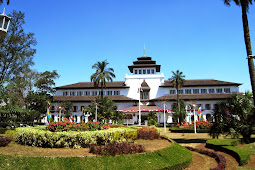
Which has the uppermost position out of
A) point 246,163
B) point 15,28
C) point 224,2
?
point 15,28

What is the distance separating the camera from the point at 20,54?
2977 cm

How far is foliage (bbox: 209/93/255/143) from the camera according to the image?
60.0ft

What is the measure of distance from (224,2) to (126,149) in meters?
15.1

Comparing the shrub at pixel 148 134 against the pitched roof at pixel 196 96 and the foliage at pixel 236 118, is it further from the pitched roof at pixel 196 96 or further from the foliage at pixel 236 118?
the pitched roof at pixel 196 96

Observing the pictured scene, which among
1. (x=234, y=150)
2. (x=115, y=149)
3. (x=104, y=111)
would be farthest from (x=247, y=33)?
(x=104, y=111)

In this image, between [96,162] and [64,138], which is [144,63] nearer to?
[64,138]

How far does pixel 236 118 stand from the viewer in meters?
18.8

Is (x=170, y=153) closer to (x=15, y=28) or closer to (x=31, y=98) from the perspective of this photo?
(x=15, y=28)

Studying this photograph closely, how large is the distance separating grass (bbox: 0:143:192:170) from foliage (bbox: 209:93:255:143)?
9.39 m

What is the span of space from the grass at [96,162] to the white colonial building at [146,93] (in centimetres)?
4192

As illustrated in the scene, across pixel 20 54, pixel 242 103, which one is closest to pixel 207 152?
pixel 242 103

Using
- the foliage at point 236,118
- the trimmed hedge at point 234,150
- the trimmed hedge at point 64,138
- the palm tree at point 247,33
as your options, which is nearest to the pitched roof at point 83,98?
the foliage at point 236,118

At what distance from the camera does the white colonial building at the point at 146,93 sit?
5488cm

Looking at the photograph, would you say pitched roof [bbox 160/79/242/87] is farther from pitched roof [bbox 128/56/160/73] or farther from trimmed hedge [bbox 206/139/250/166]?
trimmed hedge [bbox 206/139/250/166]
